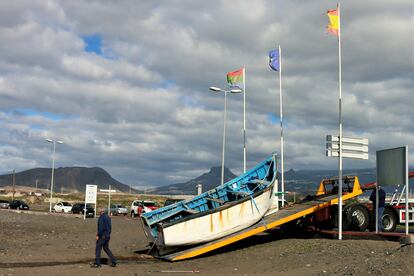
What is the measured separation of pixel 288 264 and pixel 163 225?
4545 millimetres

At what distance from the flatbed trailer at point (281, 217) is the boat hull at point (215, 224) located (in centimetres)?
25

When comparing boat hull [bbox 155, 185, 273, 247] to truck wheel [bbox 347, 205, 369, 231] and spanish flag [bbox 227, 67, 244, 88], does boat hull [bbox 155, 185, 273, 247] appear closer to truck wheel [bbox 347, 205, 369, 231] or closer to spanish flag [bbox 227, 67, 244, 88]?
truck wheel [bbox 347, 205, 369, 231]

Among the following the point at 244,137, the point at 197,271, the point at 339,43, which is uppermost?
the point at 339,43

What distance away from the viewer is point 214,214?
18125mm

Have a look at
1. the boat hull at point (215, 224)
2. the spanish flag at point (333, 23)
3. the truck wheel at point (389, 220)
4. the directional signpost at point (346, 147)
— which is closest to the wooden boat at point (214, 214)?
the boat hull at point (215, 224)

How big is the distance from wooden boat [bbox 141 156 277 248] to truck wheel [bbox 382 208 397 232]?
4749 millimetres

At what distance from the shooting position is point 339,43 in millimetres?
19672

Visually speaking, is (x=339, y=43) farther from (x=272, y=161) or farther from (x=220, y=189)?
(x=220, y=189)

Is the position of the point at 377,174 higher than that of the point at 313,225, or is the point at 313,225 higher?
the point at 377,174

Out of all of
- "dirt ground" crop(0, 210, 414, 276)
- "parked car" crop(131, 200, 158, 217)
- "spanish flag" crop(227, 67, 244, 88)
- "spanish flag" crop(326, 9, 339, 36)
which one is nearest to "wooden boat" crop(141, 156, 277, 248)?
"dirt ground" crop(0, 210, 414, 276)

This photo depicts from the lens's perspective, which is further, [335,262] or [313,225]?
[313,225]

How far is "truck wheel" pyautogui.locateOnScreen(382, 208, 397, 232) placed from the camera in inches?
814

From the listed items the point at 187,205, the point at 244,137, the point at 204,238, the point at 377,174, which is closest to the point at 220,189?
the point at 187,205

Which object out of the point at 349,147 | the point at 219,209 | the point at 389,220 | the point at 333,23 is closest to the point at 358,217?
the point at 389,220
